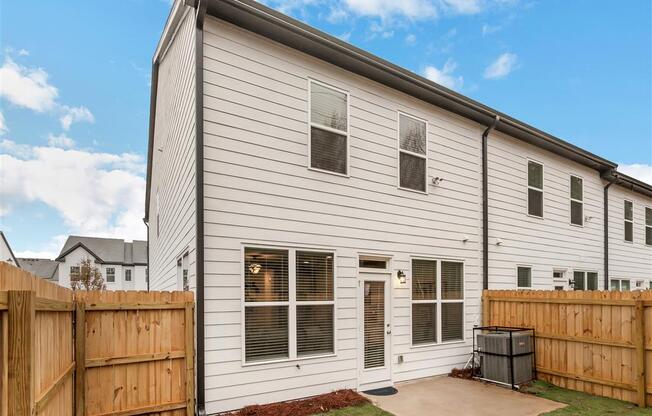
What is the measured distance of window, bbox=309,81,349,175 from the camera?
21.5ft

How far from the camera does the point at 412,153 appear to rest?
7.86 metres

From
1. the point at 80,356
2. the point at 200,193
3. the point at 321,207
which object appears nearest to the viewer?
the point at 80,356

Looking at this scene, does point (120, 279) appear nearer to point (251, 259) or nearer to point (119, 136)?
point (119, 136)

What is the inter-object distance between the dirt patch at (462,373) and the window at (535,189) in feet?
14.4

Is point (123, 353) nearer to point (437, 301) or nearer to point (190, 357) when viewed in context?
point (190, 357)

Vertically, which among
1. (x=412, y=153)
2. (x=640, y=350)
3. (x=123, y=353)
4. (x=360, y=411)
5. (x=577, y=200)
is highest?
(x=412, y=153)

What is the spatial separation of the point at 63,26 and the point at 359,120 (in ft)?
32.5

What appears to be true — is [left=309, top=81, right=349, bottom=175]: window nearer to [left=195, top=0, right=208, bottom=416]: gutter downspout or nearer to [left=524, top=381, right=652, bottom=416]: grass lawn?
[left=195, top=0, right=208, bottom=416]: gutter downspout

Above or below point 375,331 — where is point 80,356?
above

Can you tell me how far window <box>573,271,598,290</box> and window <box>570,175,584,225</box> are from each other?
1484mm

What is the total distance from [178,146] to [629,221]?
1472 cm

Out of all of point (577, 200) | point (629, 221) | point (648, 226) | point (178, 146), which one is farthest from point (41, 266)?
point (648, 226)

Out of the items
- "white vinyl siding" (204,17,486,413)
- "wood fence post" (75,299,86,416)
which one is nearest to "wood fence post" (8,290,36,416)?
"wood fence post" (75,299,86,416)

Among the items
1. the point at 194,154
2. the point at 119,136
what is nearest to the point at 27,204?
the point at 119,136
